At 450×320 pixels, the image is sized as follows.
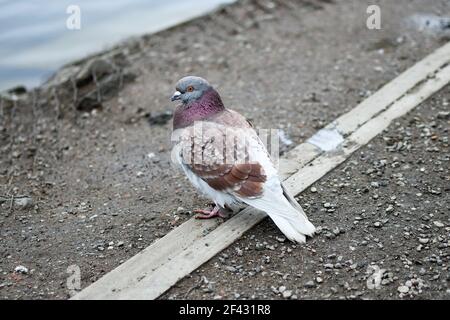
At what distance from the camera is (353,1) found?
6926 millimetres

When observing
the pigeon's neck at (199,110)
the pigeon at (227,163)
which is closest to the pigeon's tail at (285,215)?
the pigeon at (227,163)

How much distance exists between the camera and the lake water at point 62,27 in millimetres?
6406

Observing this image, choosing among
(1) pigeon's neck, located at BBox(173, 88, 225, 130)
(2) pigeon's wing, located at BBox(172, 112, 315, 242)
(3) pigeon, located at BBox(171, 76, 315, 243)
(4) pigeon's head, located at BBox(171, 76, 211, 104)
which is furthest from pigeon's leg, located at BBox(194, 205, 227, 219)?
(4) pigeon's head, located at BBox(171, 76, 211, 104)

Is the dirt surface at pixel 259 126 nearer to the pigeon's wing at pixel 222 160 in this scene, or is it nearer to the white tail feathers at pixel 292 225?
the white tail feathers at pixel 292 225

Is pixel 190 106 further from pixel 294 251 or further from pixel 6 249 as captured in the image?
pixel 6 249

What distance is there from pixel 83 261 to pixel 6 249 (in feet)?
1.83

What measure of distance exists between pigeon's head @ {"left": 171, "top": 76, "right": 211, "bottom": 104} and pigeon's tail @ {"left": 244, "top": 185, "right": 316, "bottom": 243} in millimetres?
841

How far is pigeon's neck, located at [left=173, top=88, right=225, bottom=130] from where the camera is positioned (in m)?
3.75

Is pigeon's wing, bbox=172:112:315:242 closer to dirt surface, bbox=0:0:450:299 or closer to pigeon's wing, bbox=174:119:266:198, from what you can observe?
pigeon's wing, bbox=174:119:266:198

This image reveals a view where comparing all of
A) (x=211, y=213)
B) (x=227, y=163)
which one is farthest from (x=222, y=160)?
(x=211, y=213)

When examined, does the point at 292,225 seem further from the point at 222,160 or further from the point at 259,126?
the point at 259,126

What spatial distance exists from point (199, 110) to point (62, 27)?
3763 mm

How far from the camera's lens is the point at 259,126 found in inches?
189
